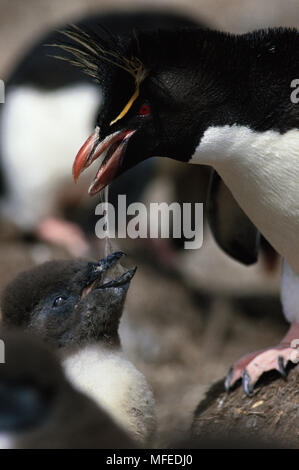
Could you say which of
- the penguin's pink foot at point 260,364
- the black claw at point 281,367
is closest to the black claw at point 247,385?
the penguin's pink foot at point 260,364

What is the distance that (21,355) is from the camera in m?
2.08

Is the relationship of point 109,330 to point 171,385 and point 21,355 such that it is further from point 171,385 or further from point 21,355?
point 171,385

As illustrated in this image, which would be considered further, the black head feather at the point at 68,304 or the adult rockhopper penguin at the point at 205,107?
the black head feather at the point at 68,304

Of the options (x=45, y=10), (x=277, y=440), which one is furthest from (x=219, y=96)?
Result: (x=45, y=10)

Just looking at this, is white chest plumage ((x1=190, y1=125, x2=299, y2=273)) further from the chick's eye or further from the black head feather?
the chick's eye

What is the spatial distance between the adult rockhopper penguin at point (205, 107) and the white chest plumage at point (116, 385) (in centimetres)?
50

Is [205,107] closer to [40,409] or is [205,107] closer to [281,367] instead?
[281,367]

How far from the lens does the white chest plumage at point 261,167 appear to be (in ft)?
8.84

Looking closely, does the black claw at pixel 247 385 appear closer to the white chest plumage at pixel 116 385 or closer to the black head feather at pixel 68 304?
the white chest plumage at pixel 116 385

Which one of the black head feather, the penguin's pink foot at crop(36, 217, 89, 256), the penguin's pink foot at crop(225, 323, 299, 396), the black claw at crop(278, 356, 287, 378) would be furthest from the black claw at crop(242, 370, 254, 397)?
the penguin's pink foot at crop(36, 217, 89, 256)

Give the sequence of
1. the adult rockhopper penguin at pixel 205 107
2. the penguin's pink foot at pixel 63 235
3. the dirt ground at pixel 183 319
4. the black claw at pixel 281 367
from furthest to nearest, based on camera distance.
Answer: the penguin's pink foot at pixel 63 235 → the dirt ground at pixel 183 319 → the black claw at pixel 281 367 → the adult rockhopper penguin at pixel 205 107

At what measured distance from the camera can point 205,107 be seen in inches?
104

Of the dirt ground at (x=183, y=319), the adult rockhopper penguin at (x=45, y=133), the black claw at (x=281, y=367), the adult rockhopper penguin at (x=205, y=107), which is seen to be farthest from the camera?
the adult rockhopper penguin at (x=45, y=133)

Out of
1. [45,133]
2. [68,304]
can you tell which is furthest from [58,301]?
[45,133]
